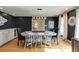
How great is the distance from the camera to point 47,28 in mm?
3658

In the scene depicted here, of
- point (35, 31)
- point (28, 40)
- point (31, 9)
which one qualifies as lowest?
point (28, 40)

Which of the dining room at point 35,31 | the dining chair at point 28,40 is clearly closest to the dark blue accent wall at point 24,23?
the dining room at point 35,31

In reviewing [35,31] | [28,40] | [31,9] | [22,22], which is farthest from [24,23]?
[31,9]

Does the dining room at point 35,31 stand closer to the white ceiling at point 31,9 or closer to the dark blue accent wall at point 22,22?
the dark blue accent wall at point 22,22

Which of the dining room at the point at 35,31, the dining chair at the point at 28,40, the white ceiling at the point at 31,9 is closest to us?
the white ceiling at the point at 31,9

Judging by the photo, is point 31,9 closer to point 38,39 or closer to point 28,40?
point 28,40

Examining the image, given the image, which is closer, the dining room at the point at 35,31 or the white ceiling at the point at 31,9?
the white ceiling at the point at 31,9

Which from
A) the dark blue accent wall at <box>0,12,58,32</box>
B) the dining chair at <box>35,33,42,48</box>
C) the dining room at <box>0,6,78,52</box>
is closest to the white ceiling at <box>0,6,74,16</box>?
the dining room at <box>0,6,78,52</box>

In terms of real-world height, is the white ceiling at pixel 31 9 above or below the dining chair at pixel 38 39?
above

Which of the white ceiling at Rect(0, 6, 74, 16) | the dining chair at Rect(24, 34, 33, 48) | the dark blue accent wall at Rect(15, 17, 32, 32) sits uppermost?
the white ceiling at Rect(0, 6, 74, 16)

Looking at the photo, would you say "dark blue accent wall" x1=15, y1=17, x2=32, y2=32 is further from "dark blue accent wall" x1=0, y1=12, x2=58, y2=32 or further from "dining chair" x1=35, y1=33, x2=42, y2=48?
"dining chair" x1=35, y1=33, x2=42, y2=48
